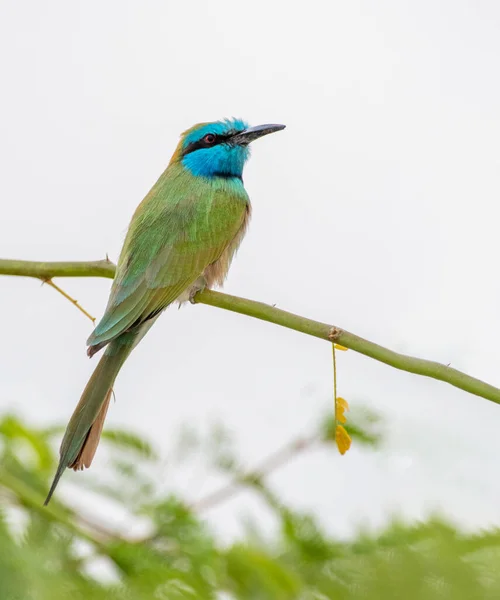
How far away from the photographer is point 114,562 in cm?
108

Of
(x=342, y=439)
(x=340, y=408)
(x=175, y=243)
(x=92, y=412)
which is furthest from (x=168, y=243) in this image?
(x=342, y=439)

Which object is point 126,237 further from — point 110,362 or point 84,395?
point 84,395

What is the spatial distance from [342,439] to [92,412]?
0.86 metres

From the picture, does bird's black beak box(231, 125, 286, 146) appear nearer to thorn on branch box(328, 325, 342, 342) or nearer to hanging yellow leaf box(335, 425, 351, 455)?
thorn on branch box(328, 325, 342, 342)

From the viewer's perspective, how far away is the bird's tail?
176 cm

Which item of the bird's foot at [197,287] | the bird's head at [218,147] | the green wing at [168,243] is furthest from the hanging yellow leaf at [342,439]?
the bird's head at [218,147]

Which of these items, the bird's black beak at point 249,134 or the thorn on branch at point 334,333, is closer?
the thorn on branch at point 334,333

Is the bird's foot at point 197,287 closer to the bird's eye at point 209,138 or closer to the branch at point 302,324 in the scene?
the branch at point 302,324

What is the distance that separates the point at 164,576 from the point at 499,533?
1.23ft

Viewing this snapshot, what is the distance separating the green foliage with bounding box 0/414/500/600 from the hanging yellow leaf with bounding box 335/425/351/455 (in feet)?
0.27

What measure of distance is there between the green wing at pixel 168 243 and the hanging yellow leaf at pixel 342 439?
38.8 inches

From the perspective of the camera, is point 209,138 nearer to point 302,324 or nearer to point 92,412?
point 92,412

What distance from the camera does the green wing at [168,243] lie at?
275cm

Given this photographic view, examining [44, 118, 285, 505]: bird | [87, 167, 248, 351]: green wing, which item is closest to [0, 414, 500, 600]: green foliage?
[44, 118, 285, 505]: bird
